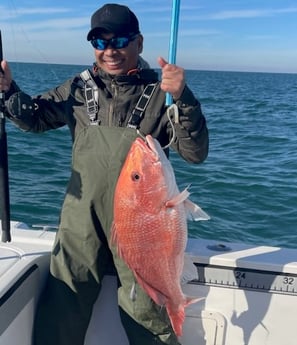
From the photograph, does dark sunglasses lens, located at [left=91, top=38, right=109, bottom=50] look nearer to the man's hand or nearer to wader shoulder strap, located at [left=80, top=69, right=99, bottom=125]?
wader shoulder strap, located at [left=80, top=69, right=99, bottom=125]

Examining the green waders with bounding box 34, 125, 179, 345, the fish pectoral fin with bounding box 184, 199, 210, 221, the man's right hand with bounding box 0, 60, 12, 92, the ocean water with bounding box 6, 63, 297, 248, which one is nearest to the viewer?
the fish pectoral fin with bounding box 184, 199, 210, 221

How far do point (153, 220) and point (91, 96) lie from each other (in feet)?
2.84

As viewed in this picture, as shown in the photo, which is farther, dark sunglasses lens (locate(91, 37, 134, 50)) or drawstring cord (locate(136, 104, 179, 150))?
dark sunglasses lens (locate(91, 37, 134, 50))

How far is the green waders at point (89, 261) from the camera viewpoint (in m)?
2.64

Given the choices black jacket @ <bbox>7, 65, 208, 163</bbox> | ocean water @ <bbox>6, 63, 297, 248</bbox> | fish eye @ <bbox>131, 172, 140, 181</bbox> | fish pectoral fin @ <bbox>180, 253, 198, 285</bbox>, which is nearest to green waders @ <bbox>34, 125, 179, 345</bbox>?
black jacket @ <bbox>7, 65, 208, 163</bbox>

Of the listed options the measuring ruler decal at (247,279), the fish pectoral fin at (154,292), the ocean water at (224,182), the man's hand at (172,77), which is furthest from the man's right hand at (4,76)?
the ocean water at (224,182)

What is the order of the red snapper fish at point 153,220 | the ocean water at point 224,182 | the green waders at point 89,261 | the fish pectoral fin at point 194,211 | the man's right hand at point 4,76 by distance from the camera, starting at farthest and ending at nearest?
1. the ocean water at point 224,182
2. the man's right hand at point 4,76
3. the green waders at point 89,261
4. the fish pectoral fin at point 194,211
5. the red snapper fish at point 153,220

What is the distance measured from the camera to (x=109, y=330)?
306 cm

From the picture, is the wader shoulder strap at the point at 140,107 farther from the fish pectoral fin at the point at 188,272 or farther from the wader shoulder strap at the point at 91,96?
the fish pectoral fin at the point at 188,272

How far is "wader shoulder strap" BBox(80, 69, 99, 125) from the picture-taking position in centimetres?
273

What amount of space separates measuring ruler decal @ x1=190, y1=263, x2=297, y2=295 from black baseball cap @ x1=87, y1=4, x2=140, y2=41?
1210 mm

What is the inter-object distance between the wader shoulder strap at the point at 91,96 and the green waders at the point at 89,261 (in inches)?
2.7

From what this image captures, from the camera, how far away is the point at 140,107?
2.71 meters

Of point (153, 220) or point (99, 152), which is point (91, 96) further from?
point (153, 220)
